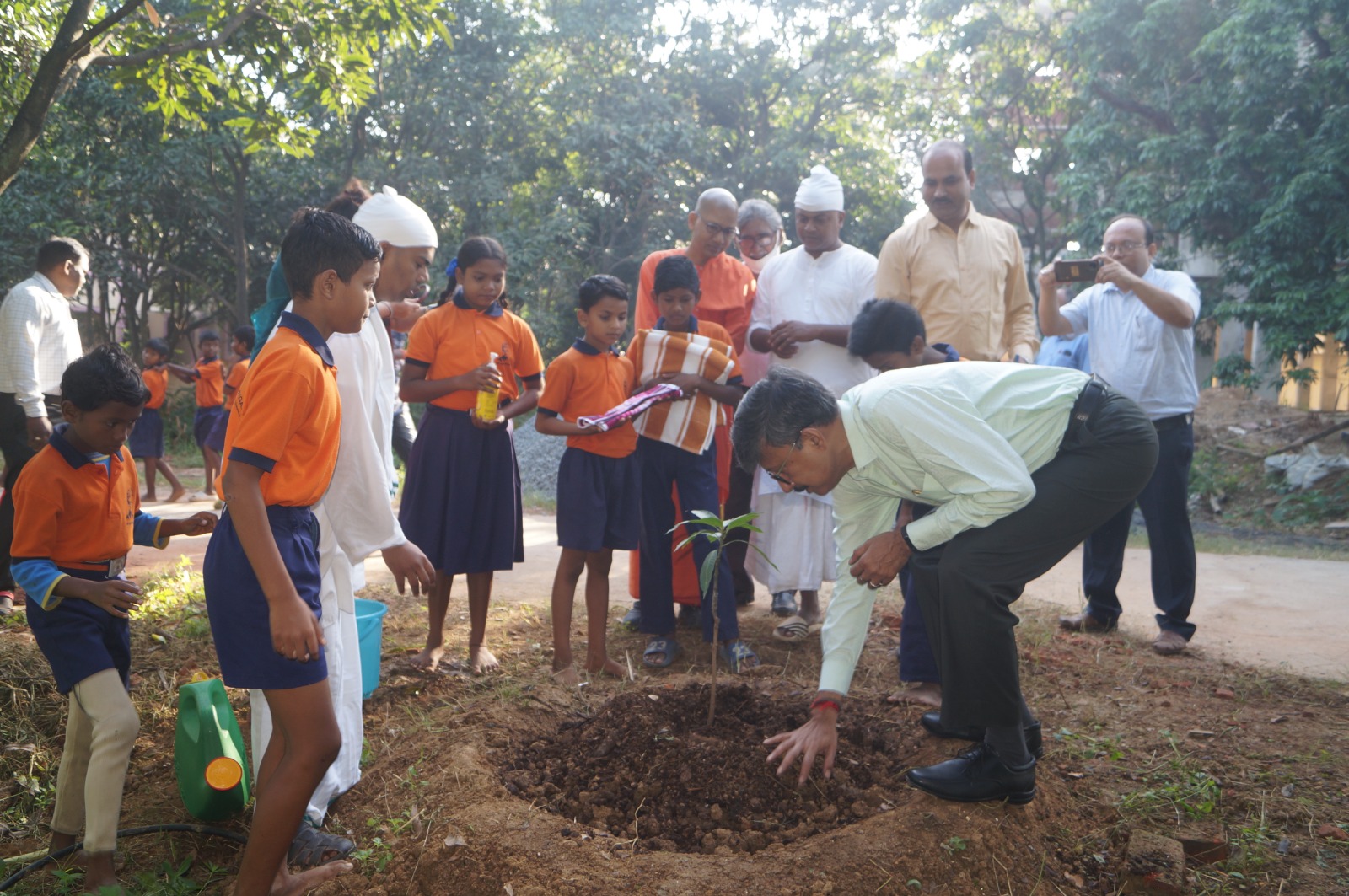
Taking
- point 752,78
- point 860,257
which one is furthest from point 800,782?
point 752,78

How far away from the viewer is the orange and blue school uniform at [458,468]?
3.60 metres

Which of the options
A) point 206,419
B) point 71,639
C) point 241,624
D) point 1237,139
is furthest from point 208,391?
point 1237,139

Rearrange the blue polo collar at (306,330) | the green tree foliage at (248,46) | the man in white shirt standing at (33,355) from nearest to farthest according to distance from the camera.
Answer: the blue polo collar at (306,330)
the man in white shirt standing at (33,355)
the green tree foliage at (248,46)

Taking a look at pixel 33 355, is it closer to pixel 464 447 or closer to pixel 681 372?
pixel 464 447

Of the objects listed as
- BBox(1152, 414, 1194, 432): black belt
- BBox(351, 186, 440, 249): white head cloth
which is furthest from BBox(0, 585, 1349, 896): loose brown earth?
BBox(351, 186, 440, 249): white head cloth

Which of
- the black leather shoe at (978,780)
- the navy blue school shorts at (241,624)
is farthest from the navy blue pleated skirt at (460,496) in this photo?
the black leather shoe at (978,780)

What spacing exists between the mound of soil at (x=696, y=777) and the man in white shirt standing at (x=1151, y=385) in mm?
1877

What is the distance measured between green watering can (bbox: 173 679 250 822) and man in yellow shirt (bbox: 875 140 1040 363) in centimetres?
298

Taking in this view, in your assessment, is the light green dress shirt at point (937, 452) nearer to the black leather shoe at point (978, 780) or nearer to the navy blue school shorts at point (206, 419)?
the black leather shoe at point (978, 780)

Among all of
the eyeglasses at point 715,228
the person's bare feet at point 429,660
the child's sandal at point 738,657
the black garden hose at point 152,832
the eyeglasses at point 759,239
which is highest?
the eyeglasses at point 759,239

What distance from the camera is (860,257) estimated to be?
457 cm

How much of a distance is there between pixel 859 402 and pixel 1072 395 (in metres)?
0.65

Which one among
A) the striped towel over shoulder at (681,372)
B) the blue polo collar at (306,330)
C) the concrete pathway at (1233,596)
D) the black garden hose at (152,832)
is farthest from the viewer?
the concrete pathway at (1233,596)

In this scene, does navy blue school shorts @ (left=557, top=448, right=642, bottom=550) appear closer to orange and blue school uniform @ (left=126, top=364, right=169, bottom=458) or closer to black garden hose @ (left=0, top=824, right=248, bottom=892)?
black garden hose @ (left=0, top=824, right=248, bottom=892)
